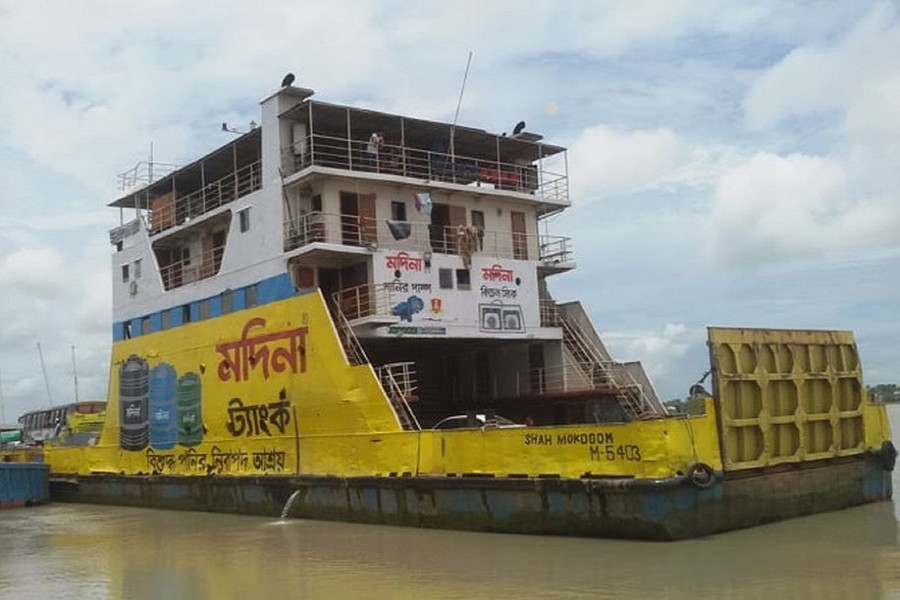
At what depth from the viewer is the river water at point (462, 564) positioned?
31.7ft

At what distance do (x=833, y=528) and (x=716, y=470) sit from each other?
189 cm

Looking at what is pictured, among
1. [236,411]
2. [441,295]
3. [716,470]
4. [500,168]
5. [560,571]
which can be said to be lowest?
[560,571]

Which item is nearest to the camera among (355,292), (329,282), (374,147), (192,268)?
(355,292)

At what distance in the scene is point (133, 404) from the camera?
22531 mm

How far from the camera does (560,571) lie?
416 inches

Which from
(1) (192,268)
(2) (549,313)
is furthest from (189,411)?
(2) (549,313)

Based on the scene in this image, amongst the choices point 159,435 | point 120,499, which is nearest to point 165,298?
point 159,435

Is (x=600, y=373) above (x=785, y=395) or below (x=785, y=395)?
above

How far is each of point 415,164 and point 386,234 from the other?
84.4 inches

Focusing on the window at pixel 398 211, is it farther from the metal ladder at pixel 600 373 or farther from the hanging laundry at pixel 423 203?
the metal ladder at pixel 600 373

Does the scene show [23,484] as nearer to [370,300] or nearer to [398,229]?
[370,300]

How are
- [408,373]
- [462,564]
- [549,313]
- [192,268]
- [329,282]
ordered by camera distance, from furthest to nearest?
1. [192,268]
2. [549,313]
3. [329,282]
4. [408,373]
5. [462,564]

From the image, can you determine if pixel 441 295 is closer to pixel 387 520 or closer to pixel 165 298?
pixel 387 520

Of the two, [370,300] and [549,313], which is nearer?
[370,300]
